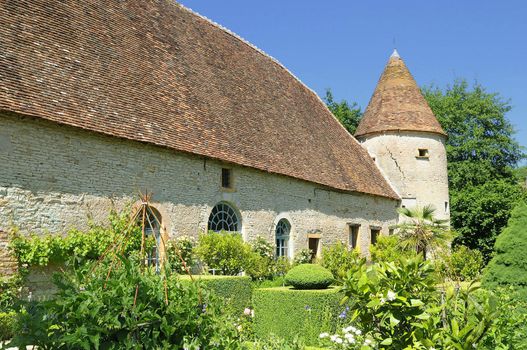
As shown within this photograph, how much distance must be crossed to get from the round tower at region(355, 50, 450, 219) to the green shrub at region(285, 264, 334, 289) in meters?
13.6

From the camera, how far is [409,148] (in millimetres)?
21844

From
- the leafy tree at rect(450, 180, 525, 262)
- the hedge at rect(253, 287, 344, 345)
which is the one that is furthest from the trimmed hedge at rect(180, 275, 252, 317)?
the leafy tree at rect(450, 180, 525, 262)

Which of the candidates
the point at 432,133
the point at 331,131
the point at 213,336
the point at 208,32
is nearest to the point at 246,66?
the point at 208,32

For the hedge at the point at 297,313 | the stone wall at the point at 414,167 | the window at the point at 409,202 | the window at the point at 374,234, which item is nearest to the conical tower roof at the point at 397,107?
the stone wall at the point at 414,167

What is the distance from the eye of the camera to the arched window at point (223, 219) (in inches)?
510

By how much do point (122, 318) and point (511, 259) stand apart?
516cm

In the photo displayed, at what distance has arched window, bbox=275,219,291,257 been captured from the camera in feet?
50.9

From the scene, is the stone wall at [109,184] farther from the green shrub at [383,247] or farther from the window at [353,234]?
the green shrub at [383,247]

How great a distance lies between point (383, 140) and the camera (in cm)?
2225

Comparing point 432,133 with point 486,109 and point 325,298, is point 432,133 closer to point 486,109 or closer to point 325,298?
point 486,109

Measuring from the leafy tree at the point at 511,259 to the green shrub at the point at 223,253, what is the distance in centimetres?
649

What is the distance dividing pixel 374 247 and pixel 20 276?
13.5 metres

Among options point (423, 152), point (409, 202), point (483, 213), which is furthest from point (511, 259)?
point (483, 213)

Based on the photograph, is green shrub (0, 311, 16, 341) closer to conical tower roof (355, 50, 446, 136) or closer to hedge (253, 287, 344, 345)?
hedge (253, 287, 344, 345)
